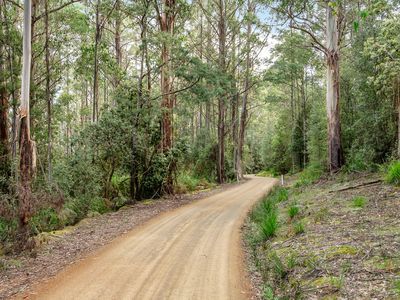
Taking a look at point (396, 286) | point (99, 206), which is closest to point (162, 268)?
point (396, 286)

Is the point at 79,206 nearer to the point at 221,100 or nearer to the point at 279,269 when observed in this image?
the point at 279,269

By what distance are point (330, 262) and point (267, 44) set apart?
23.0m

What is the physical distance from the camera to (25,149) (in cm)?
695

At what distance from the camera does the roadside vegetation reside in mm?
4156

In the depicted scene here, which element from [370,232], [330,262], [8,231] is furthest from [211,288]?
[8,231]

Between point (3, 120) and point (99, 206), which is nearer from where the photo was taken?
point (99, 206)

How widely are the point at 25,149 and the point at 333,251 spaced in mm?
6068

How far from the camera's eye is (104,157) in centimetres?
1306

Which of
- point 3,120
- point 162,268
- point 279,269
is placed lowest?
point 162,268

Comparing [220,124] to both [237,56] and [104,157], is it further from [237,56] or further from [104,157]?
[104,157]

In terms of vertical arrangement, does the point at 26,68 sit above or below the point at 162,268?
above

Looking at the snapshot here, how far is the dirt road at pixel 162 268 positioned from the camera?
15.8 feet

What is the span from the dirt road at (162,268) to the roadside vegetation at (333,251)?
0.47 m

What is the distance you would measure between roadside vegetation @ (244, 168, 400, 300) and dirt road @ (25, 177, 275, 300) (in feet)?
1.56
